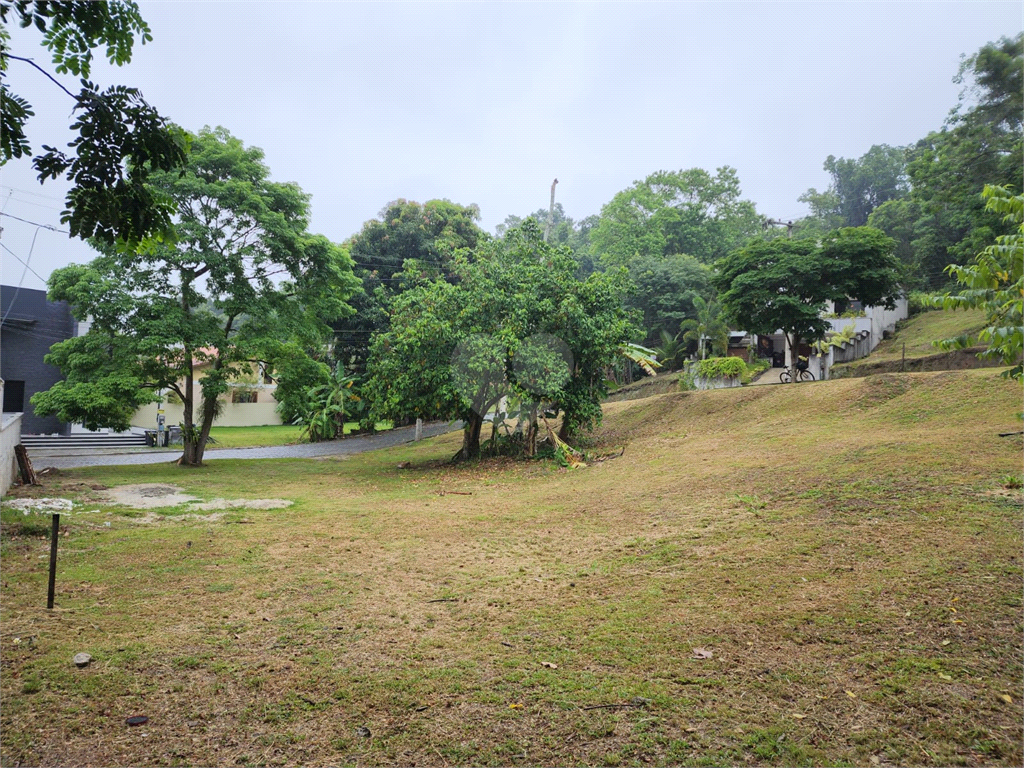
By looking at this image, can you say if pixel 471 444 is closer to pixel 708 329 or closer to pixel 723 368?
pixel 723 368

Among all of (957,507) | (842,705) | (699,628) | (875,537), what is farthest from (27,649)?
(957,507)

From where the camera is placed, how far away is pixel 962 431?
10.2m

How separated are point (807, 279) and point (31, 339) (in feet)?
92.1

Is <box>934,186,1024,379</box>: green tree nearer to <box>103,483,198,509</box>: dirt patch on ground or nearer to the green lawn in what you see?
<box>103,483,198,509</box>: dirt patch on ground

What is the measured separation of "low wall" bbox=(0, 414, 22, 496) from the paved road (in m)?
4.39

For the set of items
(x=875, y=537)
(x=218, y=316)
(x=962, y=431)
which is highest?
(x=218, y=316)

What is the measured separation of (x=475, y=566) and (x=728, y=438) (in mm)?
8872

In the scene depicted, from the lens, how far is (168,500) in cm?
1025

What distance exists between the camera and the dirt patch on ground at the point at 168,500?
31.9 feet

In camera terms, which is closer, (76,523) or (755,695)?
(755,695)

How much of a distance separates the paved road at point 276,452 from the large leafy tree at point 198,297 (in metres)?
3.46

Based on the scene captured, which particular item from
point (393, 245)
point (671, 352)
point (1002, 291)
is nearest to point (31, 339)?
point (393, 245)

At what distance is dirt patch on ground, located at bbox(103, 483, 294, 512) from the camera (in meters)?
9.73

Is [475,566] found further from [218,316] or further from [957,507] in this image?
[218,316]
